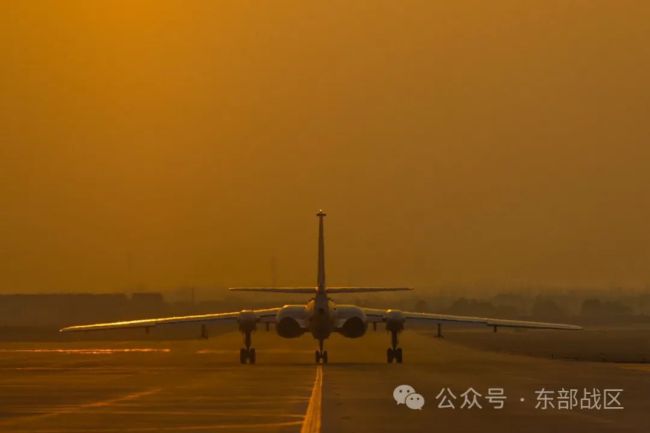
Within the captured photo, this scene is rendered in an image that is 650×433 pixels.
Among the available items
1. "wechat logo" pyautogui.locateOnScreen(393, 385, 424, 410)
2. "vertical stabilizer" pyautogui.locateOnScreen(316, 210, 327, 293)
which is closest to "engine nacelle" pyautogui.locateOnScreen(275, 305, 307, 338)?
"vertical stabilizer" pyautogui.locateOnScreen(316, 210, 327, 293)

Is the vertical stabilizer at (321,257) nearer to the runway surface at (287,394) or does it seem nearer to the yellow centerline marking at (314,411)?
the runway surface at (287,394)

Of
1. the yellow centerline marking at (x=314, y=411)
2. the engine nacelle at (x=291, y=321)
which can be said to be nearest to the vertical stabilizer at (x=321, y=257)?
the engine nacelle at (x=291, y=321)

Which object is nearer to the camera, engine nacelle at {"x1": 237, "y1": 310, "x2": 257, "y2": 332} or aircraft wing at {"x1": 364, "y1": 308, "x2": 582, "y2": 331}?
engine nacelle at {"x1": 237, "y1": 310, "x2": 257, "y2": 332}

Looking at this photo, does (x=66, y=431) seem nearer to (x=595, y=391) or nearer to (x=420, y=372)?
(x=595, y=391)

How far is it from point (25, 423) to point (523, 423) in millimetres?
9125

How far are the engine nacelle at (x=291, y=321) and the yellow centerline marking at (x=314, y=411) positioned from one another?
1634 centimetres

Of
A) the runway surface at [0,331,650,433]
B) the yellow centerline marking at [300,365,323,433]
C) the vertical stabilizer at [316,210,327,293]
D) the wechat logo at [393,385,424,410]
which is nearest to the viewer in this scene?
the yellow centerline marking at [300,365,323,433]

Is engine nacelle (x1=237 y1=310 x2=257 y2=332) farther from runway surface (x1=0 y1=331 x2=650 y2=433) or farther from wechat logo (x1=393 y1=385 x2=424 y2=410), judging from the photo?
wechat logo (x1=393 y1=385 x2=424 y2=410)

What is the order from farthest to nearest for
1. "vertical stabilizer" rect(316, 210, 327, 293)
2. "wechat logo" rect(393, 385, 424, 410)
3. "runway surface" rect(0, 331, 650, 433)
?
"vertical stabilizer" rect(316, 210, 327, 293), "wechat logo" rect(393, 385, 424, 410), "runway surface" rect(0, 331, 650, 433)

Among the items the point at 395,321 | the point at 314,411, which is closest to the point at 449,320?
the point at 395,321

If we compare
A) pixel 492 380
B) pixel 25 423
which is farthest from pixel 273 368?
pixel 25 423

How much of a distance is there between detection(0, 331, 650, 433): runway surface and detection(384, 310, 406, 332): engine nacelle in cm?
145

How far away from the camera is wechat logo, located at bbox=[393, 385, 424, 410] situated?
31.0 metres

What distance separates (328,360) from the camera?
61094 mm
